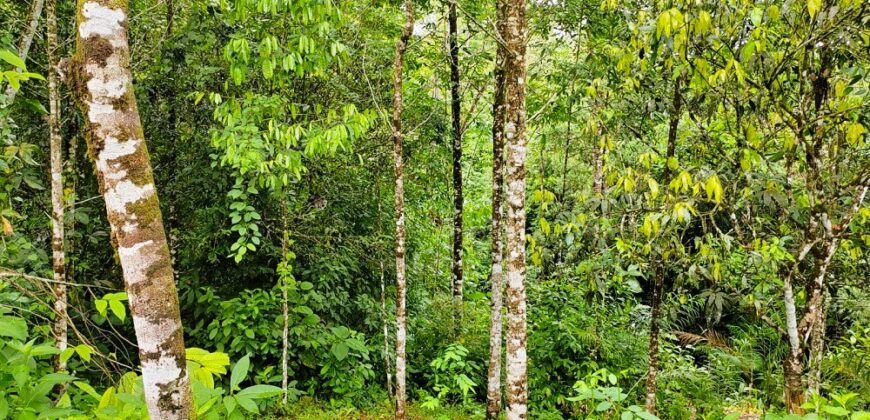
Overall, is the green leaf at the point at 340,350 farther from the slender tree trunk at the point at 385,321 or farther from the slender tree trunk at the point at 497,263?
the slender tree trunk at the point at 497,263

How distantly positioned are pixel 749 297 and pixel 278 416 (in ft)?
15.5

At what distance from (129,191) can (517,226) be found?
2717mm

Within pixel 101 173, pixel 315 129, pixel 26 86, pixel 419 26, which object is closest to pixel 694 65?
pixel 315 129

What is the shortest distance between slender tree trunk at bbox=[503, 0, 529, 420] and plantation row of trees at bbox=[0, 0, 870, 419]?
21 millimetres

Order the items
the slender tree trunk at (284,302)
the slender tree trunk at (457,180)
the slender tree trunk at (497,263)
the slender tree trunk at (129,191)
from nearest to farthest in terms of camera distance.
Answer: the slender tree trunk at (129,191), the slender tree trunk at (284,302), the slender tree trunk at (497,263), the slender tree trunk at (457,180)

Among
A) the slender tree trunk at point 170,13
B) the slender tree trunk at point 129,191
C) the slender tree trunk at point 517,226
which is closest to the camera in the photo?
the slender tree trunk at point 129,191

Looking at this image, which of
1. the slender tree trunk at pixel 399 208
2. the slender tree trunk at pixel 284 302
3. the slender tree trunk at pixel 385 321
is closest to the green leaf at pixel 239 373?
the slender tree trunk at pixel 399 208

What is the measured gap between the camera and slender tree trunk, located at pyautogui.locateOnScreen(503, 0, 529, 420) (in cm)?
384

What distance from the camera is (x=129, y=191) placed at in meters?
1.72

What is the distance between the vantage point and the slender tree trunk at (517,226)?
3838mm

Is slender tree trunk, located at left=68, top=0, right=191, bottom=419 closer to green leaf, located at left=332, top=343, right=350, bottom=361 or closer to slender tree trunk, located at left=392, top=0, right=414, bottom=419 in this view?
slender tree trunk, located at left=392, top=0, right=414, bottom=419

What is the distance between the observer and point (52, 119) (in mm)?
4172

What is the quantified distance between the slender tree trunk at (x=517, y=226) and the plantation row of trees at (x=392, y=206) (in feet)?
0.07

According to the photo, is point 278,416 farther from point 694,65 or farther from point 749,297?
point 694,65
